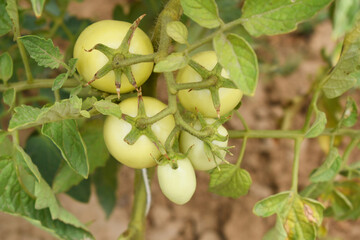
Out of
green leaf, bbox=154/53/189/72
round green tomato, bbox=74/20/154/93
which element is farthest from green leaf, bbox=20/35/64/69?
green leaf, bbox=154/53/189/72

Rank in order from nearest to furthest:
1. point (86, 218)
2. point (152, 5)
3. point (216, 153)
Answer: point (216, 153), point (152, 5), point (86, 218)

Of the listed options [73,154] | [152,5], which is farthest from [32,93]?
[73,154]

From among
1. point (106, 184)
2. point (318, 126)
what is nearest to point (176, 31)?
point (318, 126)

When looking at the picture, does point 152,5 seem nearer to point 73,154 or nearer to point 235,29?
point 235,29

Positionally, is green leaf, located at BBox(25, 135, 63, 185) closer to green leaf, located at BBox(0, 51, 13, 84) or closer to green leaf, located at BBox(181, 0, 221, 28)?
green leaf, located at BBox(0, 51, 13, 84)

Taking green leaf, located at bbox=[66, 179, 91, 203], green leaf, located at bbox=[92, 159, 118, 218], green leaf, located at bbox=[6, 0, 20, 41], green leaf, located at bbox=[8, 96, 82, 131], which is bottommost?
green leaf, located at bbox=[92, 159, 118, 218]

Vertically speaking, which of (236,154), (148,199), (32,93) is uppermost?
(148,199)

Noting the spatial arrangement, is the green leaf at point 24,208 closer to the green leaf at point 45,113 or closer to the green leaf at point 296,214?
the green leaf at point 45,113

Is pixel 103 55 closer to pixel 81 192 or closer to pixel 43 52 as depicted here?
pixel 43 52
